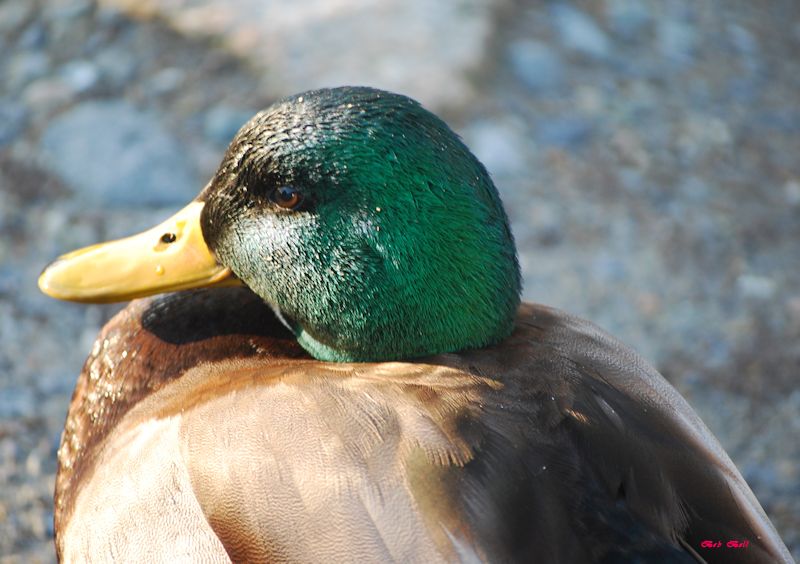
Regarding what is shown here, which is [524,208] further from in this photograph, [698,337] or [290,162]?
[290,162]

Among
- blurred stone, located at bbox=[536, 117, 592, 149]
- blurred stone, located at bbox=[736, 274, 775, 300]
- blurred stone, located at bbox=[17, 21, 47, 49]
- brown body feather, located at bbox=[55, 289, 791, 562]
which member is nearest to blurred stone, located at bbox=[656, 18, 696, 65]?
blurred stone, located at bbox=[536, 117, 592, 149]

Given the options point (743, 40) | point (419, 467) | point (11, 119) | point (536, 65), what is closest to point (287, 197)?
point (419, 467)

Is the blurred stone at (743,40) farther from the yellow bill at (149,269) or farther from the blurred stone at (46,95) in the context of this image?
the yellow bill at (149,269)

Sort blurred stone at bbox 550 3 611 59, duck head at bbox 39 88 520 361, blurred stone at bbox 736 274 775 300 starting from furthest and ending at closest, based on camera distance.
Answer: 1. blurred stone at bbox 550 3 611 59
2. blurred stone at bbox 736 274 775 300
3. duck head at bbox 39 88 520 361

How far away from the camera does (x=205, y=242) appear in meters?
2.29

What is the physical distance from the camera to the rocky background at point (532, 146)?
344cm

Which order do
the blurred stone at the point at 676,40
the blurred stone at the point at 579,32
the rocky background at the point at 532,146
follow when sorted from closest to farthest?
the rocky background at the point at 532,146 → the blurred stone at the point at 579,32 → the blurred stone at the point at 676,40

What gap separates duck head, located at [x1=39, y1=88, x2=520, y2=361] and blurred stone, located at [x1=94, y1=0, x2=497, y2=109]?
2018 millimetres

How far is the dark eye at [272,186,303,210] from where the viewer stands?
6.88 feet

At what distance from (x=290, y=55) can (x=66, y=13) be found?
1018mm

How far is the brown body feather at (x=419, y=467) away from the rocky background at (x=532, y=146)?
1.13 metres
